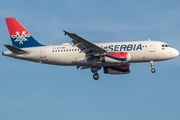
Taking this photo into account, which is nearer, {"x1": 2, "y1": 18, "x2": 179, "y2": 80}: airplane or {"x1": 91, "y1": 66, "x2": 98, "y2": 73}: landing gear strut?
{"x1": 2, "y1": 18, "x2": 179, "y2": 80}: airplane

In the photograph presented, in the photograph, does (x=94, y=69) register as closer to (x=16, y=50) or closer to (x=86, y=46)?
(x=86, y=46)

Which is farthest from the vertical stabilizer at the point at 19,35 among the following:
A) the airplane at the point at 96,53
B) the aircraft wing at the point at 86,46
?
the aircraft wing at the point at 86,46

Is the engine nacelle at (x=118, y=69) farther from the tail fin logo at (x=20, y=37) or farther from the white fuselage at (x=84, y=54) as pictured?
the tail fin logo at (x=20, y=37)

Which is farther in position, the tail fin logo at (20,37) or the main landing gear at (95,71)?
the tail fin logo at (20,37)

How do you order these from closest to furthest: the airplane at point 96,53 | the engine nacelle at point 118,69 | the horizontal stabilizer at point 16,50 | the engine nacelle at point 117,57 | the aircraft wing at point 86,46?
the aircraft wing at point 86,46
the engine nacelle at point 117,57
the airplane at point 96,53
the horizontal stabilizer at point 16,50
the engine nacelle at point 118,69

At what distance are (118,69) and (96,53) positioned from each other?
6248mm

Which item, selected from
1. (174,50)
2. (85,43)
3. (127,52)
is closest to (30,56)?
(85,43)

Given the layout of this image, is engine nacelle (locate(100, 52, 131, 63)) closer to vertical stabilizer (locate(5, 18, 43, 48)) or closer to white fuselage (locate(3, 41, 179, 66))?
white fuselage (locate(3, 41, 179, 66))

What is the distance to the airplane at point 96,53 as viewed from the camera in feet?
158

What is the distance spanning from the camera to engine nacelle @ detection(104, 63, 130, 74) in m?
53.1

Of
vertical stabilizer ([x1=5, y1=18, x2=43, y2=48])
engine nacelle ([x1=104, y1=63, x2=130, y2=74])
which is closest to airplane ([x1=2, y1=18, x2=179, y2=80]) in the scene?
engine nacelle ([x1=104, y1=63, x2=130, y2=74])

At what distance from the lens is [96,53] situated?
49.0 m

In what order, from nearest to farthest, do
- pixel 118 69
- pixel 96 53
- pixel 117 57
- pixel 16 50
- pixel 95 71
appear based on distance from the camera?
pixel 117 57 → pixel 96 53 → pixel 95 71 → pixel 16 50 → pixel 118 69

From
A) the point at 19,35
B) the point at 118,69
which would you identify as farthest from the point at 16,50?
the point at 118,69
